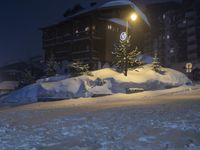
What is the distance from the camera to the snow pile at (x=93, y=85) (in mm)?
37562

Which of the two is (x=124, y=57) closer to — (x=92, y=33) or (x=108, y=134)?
(x=92, y=33)

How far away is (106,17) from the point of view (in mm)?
52281

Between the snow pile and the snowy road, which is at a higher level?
the snow pile

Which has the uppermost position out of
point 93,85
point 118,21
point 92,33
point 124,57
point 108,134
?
point 118,21

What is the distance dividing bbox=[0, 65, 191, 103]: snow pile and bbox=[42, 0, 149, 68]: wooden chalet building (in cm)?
726

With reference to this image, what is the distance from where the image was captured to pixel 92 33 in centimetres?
4988

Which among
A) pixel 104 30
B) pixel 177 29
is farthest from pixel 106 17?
pixel 177 29

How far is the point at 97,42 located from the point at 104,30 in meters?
1.97

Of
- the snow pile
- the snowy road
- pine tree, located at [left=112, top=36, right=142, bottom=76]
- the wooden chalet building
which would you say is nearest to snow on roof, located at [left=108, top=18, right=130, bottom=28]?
the wooden chalet building

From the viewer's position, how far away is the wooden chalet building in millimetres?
50406

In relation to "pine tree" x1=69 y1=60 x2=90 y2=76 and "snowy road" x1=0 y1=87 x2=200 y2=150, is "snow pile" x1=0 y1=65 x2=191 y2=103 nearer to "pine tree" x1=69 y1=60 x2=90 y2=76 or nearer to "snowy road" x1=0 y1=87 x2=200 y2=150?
"pine tree" x1=69 y1=60 x2=90 y2=76

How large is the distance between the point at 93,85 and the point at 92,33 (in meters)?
13.0

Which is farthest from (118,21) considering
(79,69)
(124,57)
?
(79,69)

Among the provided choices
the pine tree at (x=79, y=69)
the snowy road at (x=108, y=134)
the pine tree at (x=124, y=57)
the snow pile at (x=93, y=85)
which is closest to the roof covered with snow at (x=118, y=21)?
the pine tree at (x=124, y=57)
